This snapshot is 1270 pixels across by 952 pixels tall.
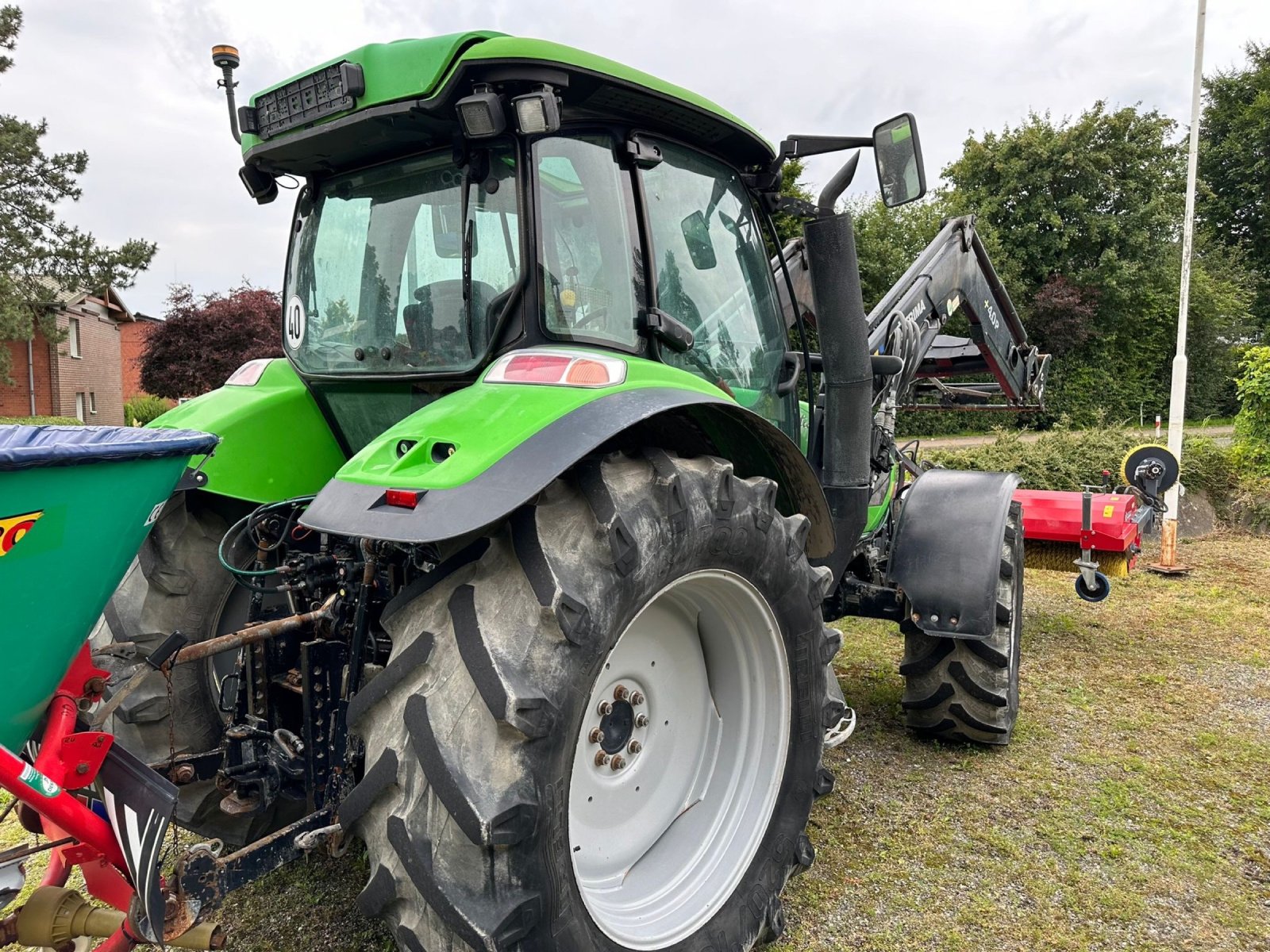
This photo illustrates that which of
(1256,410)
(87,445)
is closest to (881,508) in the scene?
(87,445)

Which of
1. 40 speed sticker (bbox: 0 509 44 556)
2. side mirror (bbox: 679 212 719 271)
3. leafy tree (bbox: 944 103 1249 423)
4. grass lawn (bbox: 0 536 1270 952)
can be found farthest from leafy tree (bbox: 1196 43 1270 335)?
40 speed sticker (bbox: 0 509 44 556)

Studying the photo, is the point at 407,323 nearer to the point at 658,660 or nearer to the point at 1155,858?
the point at 658,660

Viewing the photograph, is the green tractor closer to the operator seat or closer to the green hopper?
the operator seat

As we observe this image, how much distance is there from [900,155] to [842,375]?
796 millimetres

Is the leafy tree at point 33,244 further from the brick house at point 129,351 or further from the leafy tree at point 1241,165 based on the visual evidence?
the leafy tree at point 1241,165

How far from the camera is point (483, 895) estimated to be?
171 cm

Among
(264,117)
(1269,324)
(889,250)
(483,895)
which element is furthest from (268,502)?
(1269,324)

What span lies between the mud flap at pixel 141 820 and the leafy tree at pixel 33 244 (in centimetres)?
2283

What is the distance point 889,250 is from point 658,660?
20278 mm

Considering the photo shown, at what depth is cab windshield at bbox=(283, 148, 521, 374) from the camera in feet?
7.71

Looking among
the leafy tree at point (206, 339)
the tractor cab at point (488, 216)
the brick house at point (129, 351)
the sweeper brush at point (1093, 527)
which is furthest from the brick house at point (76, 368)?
the sweeper brush at point (1093, 527)

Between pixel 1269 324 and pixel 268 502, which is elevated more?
pixel 1269 324

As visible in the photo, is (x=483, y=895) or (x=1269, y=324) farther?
(x=1269, y=324)

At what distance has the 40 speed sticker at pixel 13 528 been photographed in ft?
4.63
